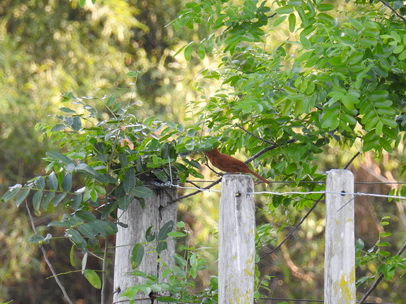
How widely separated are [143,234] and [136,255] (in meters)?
0.10

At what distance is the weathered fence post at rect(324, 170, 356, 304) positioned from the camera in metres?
1.16

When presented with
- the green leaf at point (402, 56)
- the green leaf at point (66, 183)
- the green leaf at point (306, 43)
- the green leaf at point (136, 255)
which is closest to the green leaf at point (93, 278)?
the green leaf at point (136, 255)

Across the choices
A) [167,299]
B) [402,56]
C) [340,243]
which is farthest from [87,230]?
[402,56]

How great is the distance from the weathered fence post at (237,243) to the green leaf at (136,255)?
0.35 m

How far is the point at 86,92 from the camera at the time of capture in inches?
185

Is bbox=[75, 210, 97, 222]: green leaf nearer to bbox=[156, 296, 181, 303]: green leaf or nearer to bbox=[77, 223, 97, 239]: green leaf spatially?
Result: bbox=[77, 223, 97, 239]: green leaf

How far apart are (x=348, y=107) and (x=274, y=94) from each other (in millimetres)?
274

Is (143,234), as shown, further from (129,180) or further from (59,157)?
(59,157)

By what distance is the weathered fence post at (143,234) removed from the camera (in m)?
1.65

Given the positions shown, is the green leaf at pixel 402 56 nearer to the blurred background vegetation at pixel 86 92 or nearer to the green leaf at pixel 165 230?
the green leaf at pixel 165 230

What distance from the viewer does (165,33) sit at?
215 inches

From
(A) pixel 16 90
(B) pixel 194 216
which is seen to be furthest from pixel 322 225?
(A) pixel 16 90

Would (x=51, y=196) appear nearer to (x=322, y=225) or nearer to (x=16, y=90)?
(x=16, y=90)

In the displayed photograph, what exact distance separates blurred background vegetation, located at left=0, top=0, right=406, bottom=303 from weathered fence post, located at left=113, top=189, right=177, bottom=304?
2844 millimetres
